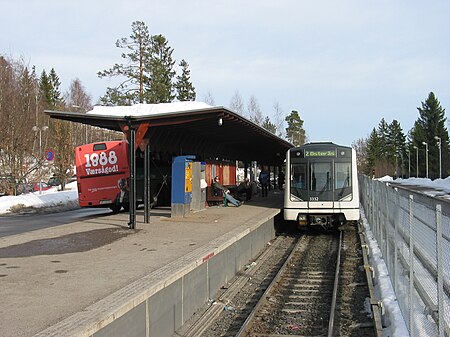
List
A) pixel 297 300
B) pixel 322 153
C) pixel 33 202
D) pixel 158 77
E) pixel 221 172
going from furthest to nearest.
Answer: pixel 158 77 < pixel 221 172 < pixel 33 202 < pixel 322 153 < pixel 297 300

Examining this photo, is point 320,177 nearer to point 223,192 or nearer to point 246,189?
point 223,192

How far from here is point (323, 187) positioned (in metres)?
16.8

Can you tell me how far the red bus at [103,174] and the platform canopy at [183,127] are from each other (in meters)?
1.77

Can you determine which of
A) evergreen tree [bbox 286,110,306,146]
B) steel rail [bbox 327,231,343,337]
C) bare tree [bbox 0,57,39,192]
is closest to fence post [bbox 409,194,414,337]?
steel rail [bbox 327,231,343,337]

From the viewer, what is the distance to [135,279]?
6.77 metres

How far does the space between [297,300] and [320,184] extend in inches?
311

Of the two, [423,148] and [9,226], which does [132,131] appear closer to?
[9,226]

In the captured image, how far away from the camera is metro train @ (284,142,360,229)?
1656 centimetres

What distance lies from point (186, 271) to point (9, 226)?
11.8 meters

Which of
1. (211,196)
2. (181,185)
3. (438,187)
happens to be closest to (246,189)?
(211,196)

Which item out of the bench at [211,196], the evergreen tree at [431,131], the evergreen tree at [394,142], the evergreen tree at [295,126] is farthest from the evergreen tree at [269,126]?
the evergreen tree at [394,142]

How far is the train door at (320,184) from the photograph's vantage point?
1666cm

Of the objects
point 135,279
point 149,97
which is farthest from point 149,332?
point 149,97

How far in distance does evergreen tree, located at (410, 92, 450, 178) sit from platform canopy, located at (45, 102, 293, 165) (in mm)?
72608
